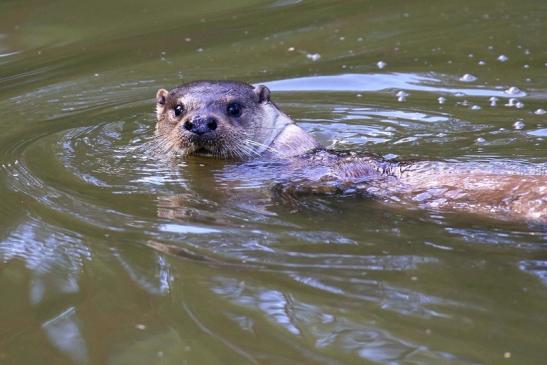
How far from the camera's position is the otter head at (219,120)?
181 inches

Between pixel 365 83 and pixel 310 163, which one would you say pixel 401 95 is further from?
pixel 310 163

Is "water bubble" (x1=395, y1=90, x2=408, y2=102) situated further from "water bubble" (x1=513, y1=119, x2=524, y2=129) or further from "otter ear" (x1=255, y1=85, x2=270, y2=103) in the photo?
"otter ear" (x1=255, y1=85, x2=270, y2=103)

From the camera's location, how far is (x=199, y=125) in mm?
4531

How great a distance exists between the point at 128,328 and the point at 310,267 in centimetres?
69

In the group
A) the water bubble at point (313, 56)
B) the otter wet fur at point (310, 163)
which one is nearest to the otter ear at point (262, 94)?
the otter wet fur at point (310, 163)

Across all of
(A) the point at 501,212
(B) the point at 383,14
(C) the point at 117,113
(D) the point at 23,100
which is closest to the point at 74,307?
(A) the point at 501,212

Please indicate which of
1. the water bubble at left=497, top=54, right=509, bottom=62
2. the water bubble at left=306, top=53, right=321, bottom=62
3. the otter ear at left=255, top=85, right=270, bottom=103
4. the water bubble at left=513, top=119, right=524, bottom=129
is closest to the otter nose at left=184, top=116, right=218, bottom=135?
the otter ear at left=255, top=85, right=270, bottom=103

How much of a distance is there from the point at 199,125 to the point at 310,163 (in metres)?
0.56

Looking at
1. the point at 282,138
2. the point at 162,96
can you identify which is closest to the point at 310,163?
the point at 282,138

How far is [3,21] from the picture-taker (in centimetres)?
807

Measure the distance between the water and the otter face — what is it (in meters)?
0.12

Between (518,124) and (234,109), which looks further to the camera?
(518,124)

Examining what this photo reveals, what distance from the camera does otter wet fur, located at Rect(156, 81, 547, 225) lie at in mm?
3797

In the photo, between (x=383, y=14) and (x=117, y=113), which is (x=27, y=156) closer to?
(x=117, y=113)
